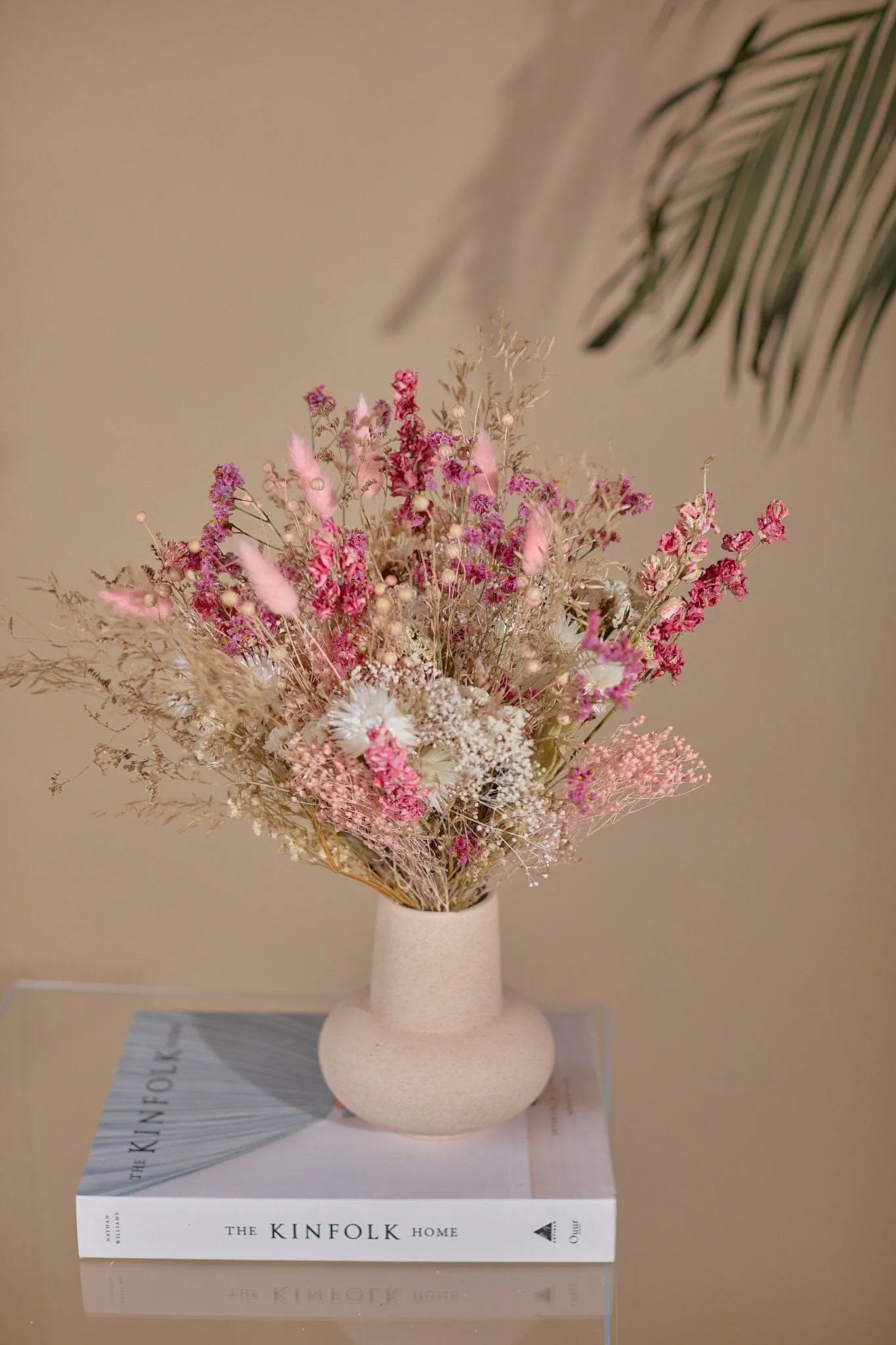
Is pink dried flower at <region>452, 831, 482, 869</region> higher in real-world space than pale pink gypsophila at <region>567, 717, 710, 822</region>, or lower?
lower

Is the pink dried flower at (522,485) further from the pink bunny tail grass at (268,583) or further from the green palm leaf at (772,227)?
the green palm leaf at (772,227)

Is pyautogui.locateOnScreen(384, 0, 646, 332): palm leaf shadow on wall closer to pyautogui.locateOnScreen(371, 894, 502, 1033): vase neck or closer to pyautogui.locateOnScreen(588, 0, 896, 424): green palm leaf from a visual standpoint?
pyautogui.locateOnScreen(588, 0, 896, 424): green palm leaf

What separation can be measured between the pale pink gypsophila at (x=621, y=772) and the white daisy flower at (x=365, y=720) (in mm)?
137

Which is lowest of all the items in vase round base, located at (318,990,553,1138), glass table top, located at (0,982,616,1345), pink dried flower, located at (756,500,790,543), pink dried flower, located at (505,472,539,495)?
glass table top, located at (0,982,616,1345)

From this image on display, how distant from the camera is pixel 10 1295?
114 cm

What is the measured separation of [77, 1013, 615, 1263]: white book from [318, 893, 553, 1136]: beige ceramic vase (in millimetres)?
36

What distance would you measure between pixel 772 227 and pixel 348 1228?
1688 mm

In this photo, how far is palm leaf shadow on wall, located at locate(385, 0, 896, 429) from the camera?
88.1 inches

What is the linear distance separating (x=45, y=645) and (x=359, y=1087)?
136 cm

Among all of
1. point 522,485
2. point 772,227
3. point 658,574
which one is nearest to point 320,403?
point 522,485

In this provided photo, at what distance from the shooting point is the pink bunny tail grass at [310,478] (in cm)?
102

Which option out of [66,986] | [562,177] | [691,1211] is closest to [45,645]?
[66,986]

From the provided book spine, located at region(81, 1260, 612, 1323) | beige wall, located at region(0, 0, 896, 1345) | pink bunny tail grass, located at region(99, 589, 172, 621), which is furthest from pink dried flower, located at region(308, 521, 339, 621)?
beige wall, located at region(0, 0, 896, 1345)

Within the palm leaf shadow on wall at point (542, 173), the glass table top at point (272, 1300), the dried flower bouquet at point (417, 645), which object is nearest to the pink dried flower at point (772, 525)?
the dried flower bouquet at point (417, 645)
